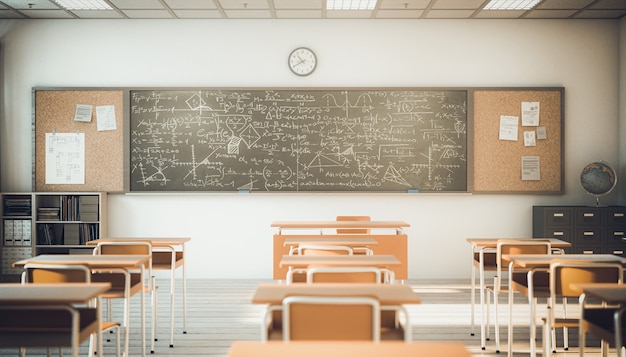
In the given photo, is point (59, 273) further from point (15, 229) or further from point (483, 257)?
point (15, 229)

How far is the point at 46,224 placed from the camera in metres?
7.14

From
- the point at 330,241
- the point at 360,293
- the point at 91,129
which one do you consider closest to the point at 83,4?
the point at 91,129

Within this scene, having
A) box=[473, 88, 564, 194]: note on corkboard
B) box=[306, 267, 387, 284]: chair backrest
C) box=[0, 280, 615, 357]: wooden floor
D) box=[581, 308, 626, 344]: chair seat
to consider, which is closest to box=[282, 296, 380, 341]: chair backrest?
box=[306, 267, 387, 284]: chair backrest

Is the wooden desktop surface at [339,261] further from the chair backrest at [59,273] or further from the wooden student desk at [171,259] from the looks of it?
the wooden student desk at [171,259]

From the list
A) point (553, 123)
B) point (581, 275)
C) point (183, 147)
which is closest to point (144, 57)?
point (183, 147)

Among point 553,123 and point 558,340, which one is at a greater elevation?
point 553,123

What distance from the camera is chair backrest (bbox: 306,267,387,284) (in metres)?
3.09

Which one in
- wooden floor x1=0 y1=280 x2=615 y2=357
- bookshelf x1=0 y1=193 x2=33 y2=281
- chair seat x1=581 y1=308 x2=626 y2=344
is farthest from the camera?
bookshelf x1=0 y1=193 x2=33 y2=281

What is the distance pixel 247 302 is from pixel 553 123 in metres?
4.55

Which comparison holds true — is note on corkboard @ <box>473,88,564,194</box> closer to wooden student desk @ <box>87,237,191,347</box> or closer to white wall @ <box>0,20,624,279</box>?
white wall @ <box>0,20,624,279</box>

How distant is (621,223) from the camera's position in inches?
271

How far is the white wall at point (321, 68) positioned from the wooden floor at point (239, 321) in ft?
2.56

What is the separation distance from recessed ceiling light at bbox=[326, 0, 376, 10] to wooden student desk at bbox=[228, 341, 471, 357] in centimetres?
552

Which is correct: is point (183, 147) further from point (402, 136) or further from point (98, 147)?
point (402, 136)
